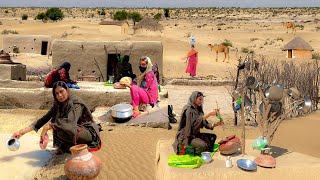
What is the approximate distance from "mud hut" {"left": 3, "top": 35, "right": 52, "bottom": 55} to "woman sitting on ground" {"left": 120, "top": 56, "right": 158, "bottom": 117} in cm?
1425

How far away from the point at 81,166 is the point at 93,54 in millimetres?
8741

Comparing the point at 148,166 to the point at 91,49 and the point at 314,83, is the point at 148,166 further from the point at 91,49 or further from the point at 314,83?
the point at 91,49

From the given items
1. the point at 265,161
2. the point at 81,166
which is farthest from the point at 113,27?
the point at 265,161

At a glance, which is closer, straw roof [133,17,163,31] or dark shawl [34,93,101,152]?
dark shawl [34,93,101,152]

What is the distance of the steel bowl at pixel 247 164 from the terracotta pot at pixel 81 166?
5.19 feet

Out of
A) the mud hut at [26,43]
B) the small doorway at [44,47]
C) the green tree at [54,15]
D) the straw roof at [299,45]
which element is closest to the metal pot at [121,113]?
the mud hut at [26,43]

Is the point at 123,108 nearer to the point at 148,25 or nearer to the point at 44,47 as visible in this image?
the point at 44,47

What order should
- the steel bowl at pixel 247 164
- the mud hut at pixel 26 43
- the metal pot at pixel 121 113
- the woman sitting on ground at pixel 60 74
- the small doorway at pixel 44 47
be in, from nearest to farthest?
the steel bowl at pixel 247 164
the metal pot at pixel 121 113
the woman sitting on ground at pixel 60 74
the mud hut at pixel 26 43
the small doorway at pixel 44 47

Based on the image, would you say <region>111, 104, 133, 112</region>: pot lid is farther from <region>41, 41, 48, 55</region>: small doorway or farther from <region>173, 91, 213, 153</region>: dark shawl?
<region>41, 41, 48, 55</region>: small doorway

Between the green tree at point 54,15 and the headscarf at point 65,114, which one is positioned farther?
the green tree at point 54,15

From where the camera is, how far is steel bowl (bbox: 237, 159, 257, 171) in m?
4.58

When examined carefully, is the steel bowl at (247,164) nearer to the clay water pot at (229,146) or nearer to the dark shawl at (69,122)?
the clay water pot at (229,146)

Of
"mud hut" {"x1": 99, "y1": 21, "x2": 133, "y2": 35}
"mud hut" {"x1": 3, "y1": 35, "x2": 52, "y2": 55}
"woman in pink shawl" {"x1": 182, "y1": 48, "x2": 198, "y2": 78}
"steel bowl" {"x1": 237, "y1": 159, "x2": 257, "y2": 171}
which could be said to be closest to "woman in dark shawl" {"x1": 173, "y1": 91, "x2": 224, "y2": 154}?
"steel bowl" {"x1": 237, "y1": 159, "x2": 257, "y2": 171}

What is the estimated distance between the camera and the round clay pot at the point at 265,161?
4.67 m
